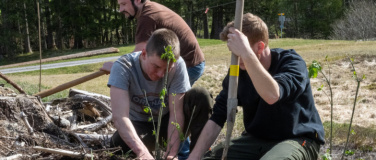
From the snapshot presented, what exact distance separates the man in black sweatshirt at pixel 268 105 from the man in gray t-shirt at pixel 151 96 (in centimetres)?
26

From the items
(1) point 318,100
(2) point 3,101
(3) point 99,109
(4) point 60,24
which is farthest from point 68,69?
(4) point 60,24

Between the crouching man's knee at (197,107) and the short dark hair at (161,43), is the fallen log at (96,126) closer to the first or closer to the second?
the crouching man's knee at (197,107)

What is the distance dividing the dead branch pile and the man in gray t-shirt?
0.75 feet

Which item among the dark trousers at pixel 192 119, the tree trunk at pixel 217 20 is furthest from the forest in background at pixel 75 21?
the dark trousers at pixel 192 119

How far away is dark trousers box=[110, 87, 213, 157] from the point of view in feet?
10.9

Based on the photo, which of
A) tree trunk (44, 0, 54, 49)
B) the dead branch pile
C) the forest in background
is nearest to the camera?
the dead branch pile

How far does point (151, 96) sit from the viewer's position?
11.0ft

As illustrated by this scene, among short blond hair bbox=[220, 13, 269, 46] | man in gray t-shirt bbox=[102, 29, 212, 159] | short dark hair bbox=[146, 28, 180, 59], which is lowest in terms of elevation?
man in gray t-shirt bbox=[102, 29, 212, 159]

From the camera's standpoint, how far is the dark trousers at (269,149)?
2.69 metres

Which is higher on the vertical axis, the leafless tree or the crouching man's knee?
the crouching man's knee

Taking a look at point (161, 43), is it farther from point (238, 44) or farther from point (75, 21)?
point (75, 21)

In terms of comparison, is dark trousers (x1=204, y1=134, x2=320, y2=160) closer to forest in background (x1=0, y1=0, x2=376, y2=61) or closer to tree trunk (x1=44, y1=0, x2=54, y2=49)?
forest in background (x1=0, y1=0, x2=376, y2=61)

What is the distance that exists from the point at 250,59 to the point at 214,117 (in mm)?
798

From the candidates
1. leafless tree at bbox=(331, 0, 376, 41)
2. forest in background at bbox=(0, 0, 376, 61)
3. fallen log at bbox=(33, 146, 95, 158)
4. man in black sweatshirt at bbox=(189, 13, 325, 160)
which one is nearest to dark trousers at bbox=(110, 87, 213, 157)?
man in black sweatshirt at bbox=(189, 13, 325, 160)
